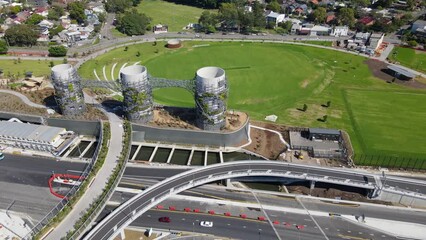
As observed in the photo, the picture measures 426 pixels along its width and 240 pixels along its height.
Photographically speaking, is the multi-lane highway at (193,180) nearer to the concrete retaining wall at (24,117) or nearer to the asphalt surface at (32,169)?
the asphalt surface at (32,169)

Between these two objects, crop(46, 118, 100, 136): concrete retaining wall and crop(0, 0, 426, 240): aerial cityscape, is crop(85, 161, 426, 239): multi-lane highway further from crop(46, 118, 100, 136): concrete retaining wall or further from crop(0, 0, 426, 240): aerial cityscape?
crop(46, 118, 100, 136): concrete retaining wall

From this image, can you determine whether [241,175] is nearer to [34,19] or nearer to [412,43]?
[412,43]

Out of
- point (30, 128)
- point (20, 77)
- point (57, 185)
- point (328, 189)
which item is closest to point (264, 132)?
point (328, 189)

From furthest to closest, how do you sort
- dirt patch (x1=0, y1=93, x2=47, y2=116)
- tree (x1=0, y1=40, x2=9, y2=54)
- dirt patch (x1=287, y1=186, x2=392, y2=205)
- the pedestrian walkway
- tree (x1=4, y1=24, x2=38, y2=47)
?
1. tree (x1=4, y1=24, x2=38, y2=47)
2. tree (x1=0, y1=40, x2=9, y2=54)
3. dirt patch (x1=0, y1=93, x2=47, y2=116)
4. dirt patch (x1=287, y1=186, x2=392, y2=205)
5. the pedestrian walkway

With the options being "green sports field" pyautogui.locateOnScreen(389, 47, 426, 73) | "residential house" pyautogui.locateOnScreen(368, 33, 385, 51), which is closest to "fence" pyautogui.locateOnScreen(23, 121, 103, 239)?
"residential house" pyautogui.locateOnScreen(368, 33, 385, 51)

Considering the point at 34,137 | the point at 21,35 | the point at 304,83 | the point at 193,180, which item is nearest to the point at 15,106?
the point at 34,137

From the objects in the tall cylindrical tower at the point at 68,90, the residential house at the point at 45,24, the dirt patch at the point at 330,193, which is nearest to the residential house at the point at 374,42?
the dirt patch at the point at 330,193
